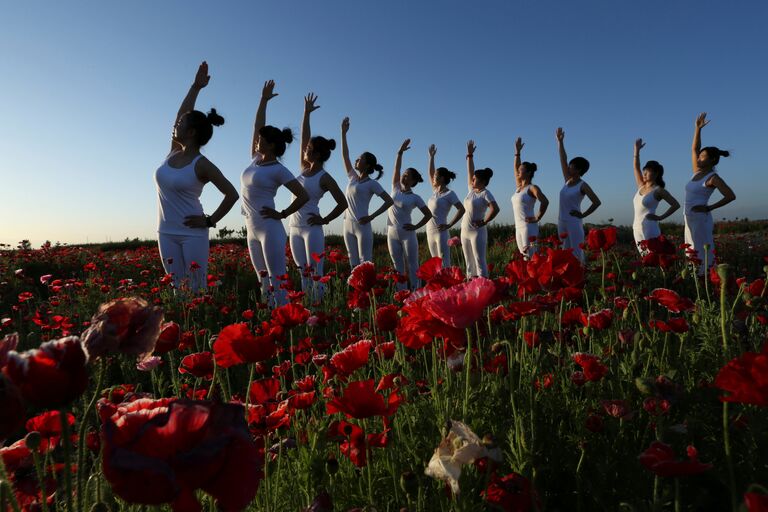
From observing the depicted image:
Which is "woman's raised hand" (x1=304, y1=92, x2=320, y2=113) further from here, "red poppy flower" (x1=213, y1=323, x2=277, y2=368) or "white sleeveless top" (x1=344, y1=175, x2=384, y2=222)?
"red poppy flower" (x1=213, y1=323, x2=277, y2=368)

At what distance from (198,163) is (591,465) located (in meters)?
3.61

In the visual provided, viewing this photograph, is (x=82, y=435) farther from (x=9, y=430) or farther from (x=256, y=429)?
(x=256, y=429)

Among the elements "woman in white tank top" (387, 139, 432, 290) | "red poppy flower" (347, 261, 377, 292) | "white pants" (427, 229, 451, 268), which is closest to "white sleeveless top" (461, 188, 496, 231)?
"white pants" (427, 229, 451, 268)

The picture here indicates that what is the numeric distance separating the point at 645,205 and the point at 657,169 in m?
0.53

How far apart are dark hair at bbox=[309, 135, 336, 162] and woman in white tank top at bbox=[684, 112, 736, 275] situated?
197 inches

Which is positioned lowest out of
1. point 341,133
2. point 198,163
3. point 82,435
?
point 82,435

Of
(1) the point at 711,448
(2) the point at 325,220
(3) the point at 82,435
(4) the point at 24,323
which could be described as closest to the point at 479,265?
(2) the point at 325,220

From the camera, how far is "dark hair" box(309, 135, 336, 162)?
5.48 metres

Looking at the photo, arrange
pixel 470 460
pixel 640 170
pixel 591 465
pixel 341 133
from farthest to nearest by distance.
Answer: pixel 640 170 → pixel 341 133 → pixel 591 465 → pixel 470 460

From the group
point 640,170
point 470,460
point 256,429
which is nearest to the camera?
point 470,460

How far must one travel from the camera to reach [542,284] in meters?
1.60

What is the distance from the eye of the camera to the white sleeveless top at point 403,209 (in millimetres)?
7012

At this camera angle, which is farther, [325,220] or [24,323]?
[24,323]

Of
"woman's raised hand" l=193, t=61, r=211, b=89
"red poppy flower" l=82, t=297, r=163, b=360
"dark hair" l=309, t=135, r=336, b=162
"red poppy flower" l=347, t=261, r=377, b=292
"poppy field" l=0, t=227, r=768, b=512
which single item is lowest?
"poppy field" l=0, t=227, r=768, b=512
